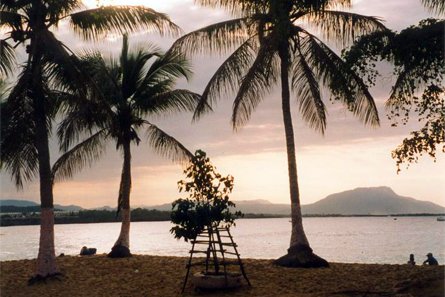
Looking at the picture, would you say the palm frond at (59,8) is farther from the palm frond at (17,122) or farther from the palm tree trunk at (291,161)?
the palm tree trunk at (291,161)

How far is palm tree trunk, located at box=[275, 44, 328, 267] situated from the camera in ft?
62.8

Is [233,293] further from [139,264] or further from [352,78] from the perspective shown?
[352,78]

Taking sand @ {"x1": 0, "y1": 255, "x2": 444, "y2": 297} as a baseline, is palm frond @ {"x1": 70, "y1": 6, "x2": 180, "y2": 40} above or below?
above

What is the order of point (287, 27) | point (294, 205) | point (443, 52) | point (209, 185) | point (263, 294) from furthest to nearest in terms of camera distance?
point (294, 205)
point (287, 27)
point (209, 185)
point (263, 294)
point (443, 52)

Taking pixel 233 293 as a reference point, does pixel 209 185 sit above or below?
above

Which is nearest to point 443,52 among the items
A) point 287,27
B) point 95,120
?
point 287,27

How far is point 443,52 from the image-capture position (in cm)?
1352

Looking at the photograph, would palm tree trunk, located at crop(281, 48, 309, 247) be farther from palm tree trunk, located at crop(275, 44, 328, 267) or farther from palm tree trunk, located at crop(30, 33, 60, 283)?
palm tree trunk, located at crop(30, 33, 60, 283)

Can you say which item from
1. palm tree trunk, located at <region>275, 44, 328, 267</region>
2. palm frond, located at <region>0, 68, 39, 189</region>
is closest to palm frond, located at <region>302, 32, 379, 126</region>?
palm tree trunk, located at <region>275, 44, 328, 267</region>

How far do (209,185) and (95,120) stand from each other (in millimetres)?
4284

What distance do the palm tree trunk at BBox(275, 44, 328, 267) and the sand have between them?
22.1 inches

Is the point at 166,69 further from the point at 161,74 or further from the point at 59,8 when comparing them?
the point at 59,8

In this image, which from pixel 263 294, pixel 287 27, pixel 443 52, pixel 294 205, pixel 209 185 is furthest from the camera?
pixel 294 205

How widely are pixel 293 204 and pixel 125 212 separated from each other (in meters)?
7.13
